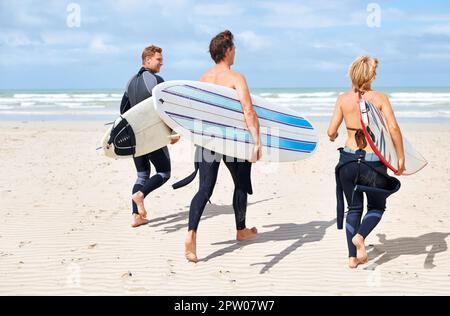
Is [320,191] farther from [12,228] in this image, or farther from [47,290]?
[47,290]

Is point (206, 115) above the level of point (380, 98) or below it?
below

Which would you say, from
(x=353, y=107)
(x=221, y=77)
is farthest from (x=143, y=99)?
(x=353, y=107)

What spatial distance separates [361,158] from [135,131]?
79.0 inches

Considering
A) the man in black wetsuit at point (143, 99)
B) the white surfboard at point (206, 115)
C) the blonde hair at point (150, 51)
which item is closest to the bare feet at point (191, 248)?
the white surfboard at point (206, 115)

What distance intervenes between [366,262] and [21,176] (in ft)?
20.1

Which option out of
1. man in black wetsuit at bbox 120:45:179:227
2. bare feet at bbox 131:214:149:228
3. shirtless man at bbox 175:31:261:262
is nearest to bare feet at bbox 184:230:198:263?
shirtless man at bbox 175:31:261:262

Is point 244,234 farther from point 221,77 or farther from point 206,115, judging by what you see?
point 221,77

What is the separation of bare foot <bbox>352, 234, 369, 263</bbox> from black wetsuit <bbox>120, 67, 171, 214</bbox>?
83.0 inches

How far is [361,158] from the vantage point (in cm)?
399

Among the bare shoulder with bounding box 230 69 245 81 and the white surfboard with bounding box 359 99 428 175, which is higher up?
the bare shoulder with bounding box 230 69 245 81

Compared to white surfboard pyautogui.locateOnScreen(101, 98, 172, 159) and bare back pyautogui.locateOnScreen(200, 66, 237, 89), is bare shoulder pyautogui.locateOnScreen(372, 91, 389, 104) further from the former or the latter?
white surfboard pyautogui.locateOnScreen(101, 98, 172, 159)

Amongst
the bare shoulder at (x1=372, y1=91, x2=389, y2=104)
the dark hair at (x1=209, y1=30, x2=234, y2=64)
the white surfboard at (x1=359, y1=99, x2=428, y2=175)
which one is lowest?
the white surfboard at (x1=359, y1=99, x2=428, y2=175)

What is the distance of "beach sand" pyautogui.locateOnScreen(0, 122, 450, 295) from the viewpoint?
4.04 metres

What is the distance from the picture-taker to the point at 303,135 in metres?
5.06
